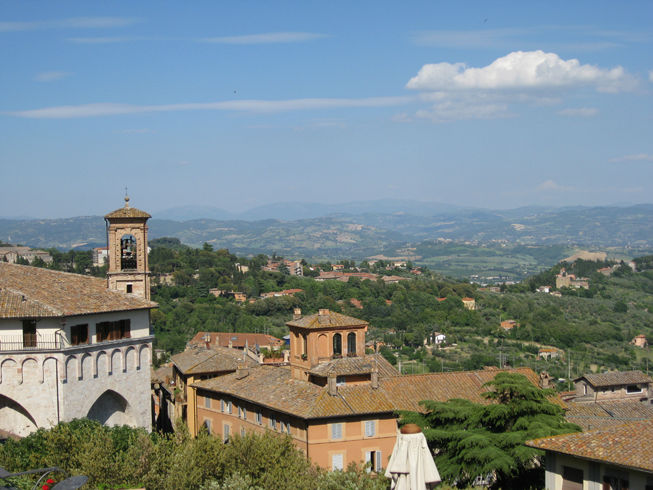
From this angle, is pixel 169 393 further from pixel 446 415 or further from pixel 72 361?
pixel 446 415

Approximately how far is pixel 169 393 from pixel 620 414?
22546mm

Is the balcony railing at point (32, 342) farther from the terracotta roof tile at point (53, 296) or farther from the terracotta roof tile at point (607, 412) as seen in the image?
the terracotta roof tile at point (607, 412)

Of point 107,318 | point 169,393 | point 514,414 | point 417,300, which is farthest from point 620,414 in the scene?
point 417,300

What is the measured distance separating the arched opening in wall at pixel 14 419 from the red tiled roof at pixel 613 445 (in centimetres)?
1693

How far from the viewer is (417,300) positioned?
381ft

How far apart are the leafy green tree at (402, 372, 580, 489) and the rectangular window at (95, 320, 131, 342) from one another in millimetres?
10836

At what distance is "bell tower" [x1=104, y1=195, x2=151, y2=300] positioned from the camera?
34.6 m

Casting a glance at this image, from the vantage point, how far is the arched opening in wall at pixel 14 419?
93.7 ft

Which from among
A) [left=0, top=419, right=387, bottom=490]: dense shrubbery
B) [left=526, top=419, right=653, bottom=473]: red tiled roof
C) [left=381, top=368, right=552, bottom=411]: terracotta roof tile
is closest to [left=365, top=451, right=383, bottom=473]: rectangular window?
[left=381, top=368, right=552, bottom=411]: terracotta roof tile

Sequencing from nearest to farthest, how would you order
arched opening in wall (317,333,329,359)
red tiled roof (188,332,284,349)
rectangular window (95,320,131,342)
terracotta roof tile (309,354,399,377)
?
rectangular window (95,320,131,342) → terracotta roof tile (309,354,399,377) → arched opening in wall (317,333,329,359) → red tiled roof (188,332,284,349)

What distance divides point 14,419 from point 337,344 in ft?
44.1

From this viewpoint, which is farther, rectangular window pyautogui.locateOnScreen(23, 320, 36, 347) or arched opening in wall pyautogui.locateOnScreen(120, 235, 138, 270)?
arched opening in wall pyautogui.locateOnScreen(120, 235, 138, 270)

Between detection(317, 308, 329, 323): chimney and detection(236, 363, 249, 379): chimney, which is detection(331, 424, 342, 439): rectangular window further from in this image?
detection(236, 363, 249, 379): chimney

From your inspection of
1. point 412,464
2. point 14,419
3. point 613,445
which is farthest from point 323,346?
point 412,464
